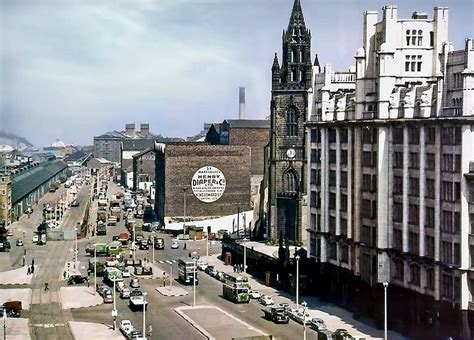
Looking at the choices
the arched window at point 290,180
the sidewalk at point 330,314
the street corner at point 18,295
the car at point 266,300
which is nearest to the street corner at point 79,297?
the street corner at point 18,295

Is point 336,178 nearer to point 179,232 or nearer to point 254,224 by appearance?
point 254,224

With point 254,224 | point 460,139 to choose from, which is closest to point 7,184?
point 254,224

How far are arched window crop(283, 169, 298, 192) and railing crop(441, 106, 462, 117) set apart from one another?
67.0 m

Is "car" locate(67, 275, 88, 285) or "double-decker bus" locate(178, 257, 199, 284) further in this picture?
"car" locate(67, 275, 88, 285)

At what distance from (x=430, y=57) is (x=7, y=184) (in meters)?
119

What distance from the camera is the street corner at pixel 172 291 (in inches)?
4158

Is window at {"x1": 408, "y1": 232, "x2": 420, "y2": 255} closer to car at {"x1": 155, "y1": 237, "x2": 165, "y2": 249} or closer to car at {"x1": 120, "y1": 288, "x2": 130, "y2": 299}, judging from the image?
car at {"x1": 120, "y1": 288, "x2": 130, "y2": 299}

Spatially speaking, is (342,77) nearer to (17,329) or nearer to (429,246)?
(429,246)

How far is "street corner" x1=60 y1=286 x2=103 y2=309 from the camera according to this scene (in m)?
99.9

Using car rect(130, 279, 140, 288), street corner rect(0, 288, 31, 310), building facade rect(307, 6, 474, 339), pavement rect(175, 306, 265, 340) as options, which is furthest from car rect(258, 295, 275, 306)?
street corner rect(0, 288, 31, 310)

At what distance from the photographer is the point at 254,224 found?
158 metres

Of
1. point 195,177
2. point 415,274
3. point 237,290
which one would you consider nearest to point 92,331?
point 237,290

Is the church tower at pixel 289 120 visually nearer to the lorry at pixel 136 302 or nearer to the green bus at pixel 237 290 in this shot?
the green bus at pixel 237 290

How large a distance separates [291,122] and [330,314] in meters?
57.1
